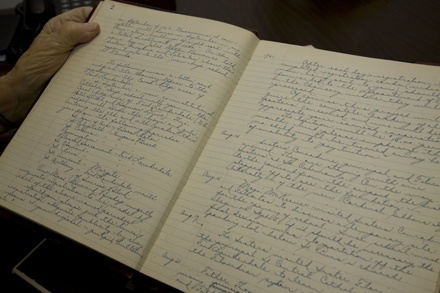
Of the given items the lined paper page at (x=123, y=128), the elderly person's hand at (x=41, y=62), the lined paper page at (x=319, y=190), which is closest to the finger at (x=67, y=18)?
the elderly person's hand at (x=41, y=62)

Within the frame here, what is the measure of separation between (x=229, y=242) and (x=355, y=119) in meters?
0.25

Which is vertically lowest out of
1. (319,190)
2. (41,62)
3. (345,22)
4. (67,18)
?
(319,190)

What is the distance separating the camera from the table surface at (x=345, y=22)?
2.16ft

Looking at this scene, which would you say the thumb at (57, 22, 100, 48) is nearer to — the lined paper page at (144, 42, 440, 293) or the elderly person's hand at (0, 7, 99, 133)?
the elderly person's hand at (0, 7, 99, 133)

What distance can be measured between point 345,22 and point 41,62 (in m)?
0.69

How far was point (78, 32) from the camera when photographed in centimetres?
60

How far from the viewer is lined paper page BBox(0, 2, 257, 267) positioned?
45cm

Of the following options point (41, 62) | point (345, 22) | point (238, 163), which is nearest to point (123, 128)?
point (238, 163)

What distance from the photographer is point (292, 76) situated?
0.50m

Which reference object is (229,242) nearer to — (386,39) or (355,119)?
(355,119)

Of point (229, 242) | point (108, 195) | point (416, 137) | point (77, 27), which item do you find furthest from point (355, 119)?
point (77, 27)

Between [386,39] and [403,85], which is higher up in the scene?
[386,39]

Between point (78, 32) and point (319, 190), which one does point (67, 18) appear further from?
point (319, 190)

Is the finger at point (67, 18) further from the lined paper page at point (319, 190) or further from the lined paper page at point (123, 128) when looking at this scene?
the lined paper page at point (319, 190)
